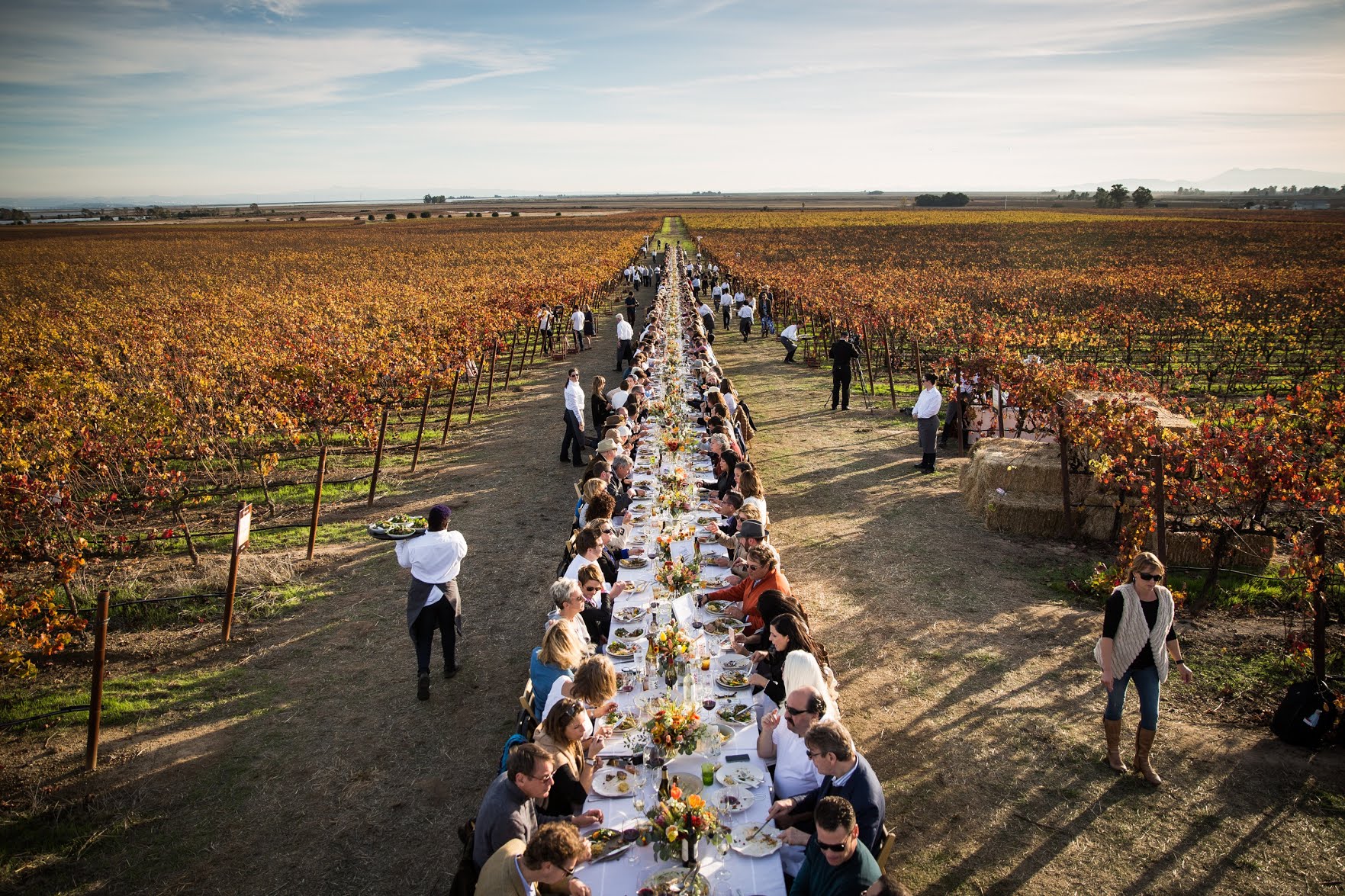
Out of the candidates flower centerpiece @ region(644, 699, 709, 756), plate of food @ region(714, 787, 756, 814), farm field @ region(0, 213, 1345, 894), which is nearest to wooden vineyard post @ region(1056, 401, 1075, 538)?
farm field @ region(0, 213, 1345, 894)

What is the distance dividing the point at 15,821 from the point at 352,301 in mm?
24694

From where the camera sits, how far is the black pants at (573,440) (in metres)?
14.3

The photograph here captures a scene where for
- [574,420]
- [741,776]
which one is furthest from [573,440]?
[741,776]

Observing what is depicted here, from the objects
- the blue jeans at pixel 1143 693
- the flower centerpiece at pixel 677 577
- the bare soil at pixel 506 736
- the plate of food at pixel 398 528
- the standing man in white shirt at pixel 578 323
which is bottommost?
the bare soil at pixel 506 736

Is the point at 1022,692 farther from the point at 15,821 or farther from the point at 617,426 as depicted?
the point at 15,821

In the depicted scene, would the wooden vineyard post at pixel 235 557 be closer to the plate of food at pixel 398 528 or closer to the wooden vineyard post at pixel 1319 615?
the plate of food at pixel 398 528

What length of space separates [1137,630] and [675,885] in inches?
169

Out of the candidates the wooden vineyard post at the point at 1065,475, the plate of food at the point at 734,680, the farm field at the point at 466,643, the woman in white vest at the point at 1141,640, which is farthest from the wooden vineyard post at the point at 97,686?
the wooden vineyard post at the point at 1065,475

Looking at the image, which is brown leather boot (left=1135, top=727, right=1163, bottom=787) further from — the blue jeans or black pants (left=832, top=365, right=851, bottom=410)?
black pants (left=832, top=365, right=851, bottom=410)

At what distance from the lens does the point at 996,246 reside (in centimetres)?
6669

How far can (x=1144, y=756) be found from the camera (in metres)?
6.05

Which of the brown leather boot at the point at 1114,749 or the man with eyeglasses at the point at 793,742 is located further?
the brown leather boot at the point at 1114,749

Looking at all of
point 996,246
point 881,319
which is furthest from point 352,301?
point 996,246

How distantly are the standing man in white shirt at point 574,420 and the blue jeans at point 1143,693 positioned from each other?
403 inches
